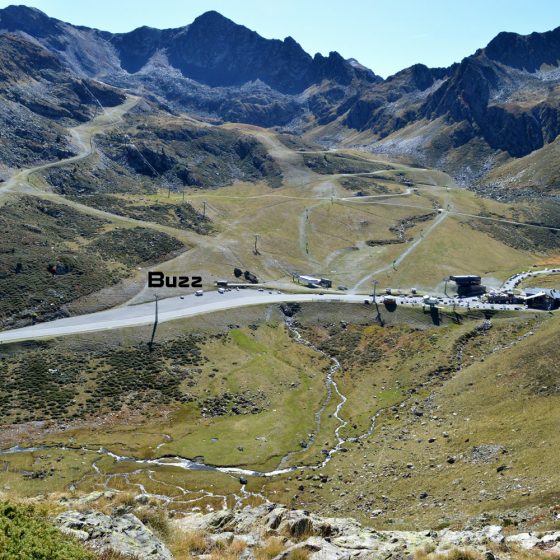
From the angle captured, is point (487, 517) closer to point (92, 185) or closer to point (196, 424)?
point (196, 424)

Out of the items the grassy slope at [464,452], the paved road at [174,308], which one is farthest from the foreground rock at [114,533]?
the paved road at [174,308]

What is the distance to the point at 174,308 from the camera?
356 feet

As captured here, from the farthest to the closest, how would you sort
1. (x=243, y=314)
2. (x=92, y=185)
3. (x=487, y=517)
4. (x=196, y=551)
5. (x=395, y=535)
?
(x=92, y=185), (x=243, y=314), (x=487, y=517), (x=395, y=535), (x=196, y=551)

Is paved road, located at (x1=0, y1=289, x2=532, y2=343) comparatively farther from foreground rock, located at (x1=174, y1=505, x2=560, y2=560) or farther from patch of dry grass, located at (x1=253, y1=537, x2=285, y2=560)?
patch of dry grass, located at (x1=253, y1=537, x2=285, y2=560)

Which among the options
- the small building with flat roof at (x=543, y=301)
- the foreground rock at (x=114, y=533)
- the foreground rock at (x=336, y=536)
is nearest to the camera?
the foreground rock at (x=114, y=533)

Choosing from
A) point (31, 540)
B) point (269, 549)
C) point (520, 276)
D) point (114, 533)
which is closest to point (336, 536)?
point (269, 549)

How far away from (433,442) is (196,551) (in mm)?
42636

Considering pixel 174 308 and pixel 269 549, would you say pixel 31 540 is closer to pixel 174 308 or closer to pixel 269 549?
pixel 269 549

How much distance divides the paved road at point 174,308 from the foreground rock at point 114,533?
72466mm

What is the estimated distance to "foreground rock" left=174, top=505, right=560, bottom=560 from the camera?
23.7 metres

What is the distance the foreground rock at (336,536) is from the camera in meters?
23.7

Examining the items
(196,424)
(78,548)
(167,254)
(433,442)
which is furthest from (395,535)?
(167,254)

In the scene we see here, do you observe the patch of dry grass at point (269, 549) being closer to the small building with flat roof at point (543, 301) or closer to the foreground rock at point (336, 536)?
the foreground rock at point (336, 536)

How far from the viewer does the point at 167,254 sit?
14125 centimetres
